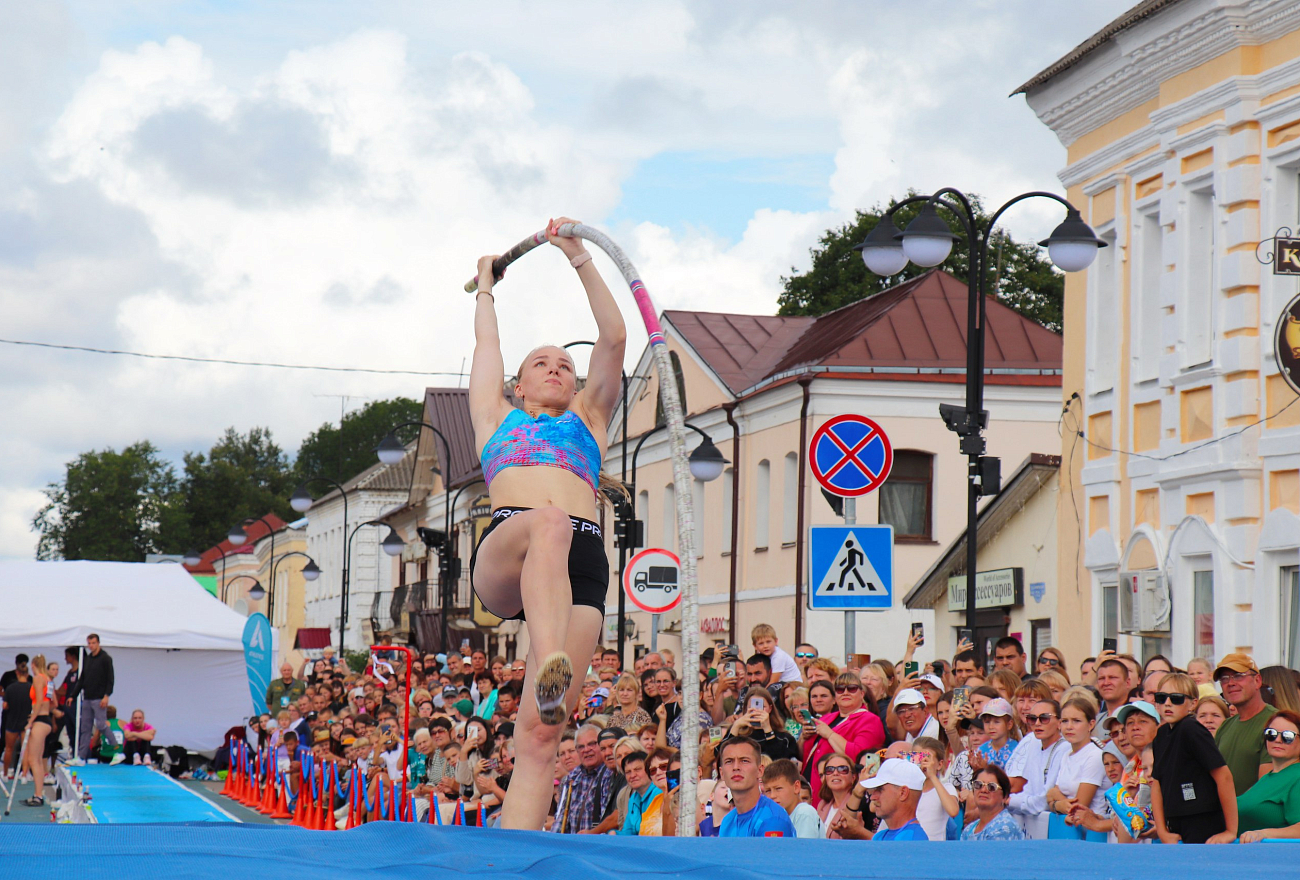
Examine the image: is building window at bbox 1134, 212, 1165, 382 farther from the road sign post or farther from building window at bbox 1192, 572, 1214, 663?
the road sign post

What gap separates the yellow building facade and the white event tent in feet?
51.6

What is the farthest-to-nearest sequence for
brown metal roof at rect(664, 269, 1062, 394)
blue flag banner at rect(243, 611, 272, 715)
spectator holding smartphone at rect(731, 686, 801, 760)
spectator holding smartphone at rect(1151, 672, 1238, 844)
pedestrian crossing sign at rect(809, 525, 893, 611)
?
1. brown metal roof at rect(664, 269, 1062, 394)
2. blue flag banner at rect(243, 611, 272, 715)
3. pedestrian crossing sign at rect(809, 525, 893, 611)
4. spectator holding smartphone at rect(731, 686, 801, 760)
5. spectator holding smartphone at rect(1151, 672, 1238, 844)

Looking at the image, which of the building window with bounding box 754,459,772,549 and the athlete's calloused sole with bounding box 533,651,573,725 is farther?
the building window with bounding box 754,459,772,549

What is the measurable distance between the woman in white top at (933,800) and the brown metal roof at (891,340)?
25456mm

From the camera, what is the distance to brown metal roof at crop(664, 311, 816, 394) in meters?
39.5

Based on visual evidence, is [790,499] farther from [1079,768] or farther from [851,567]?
[1079,768]

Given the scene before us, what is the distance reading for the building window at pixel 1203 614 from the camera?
19.3m

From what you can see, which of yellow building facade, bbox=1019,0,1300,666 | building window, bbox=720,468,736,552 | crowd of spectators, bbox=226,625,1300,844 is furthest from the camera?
building window, bbox=720,468,736,552

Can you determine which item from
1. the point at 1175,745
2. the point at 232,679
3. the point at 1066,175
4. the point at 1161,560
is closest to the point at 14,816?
the point at 232,679

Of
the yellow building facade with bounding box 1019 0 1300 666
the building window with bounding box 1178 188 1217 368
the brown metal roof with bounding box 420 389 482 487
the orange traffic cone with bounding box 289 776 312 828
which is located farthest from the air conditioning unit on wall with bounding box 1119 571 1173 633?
the brown metal roof with bounding box 420 389 482 487

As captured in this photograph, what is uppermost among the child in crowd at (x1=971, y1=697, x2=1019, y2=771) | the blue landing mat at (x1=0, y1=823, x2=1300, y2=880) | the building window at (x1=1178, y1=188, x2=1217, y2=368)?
the building window at (x1=1178, y1=188, x2=1217, y2=368)

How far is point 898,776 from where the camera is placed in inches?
343

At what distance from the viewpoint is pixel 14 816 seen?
22.1m

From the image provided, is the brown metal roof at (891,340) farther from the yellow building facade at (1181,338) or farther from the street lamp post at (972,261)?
the street lamp post at (972,261)
